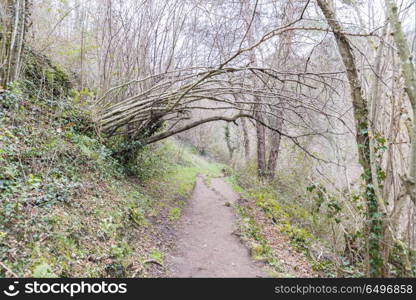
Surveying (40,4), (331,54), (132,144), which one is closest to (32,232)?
(132,144)

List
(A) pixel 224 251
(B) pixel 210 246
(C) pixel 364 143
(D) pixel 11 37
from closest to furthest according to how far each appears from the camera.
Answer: (C) pixel 364 143, (D) pixel 11 37, (A) pixel 224 251, (B) pixel 210 246

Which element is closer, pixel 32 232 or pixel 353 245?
pixel 32 232

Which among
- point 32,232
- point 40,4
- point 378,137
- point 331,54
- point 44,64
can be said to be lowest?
point 32,232

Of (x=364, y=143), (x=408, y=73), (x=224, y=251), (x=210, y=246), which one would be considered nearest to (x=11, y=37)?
(x=210, y=246)

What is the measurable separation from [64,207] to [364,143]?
14.8 feet

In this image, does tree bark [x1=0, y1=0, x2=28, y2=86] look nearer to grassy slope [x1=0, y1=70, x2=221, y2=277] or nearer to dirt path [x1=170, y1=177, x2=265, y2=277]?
grassy slope [x1=0, y1=70, x2=221, y2=277]

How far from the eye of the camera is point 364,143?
353 cm

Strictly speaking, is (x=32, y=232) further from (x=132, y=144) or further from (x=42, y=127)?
(x=132, y=144)

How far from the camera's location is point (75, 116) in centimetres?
619

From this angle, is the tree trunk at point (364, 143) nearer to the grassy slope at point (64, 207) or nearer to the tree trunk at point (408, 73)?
the tree trunk at point (408, 73)

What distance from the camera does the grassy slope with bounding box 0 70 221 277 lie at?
2746 mm

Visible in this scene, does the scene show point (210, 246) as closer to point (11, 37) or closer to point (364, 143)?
point (364, 143)

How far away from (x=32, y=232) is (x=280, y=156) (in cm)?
1137

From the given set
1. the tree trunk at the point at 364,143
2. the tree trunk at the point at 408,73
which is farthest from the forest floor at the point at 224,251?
the tree trunk at the point at 408,73
